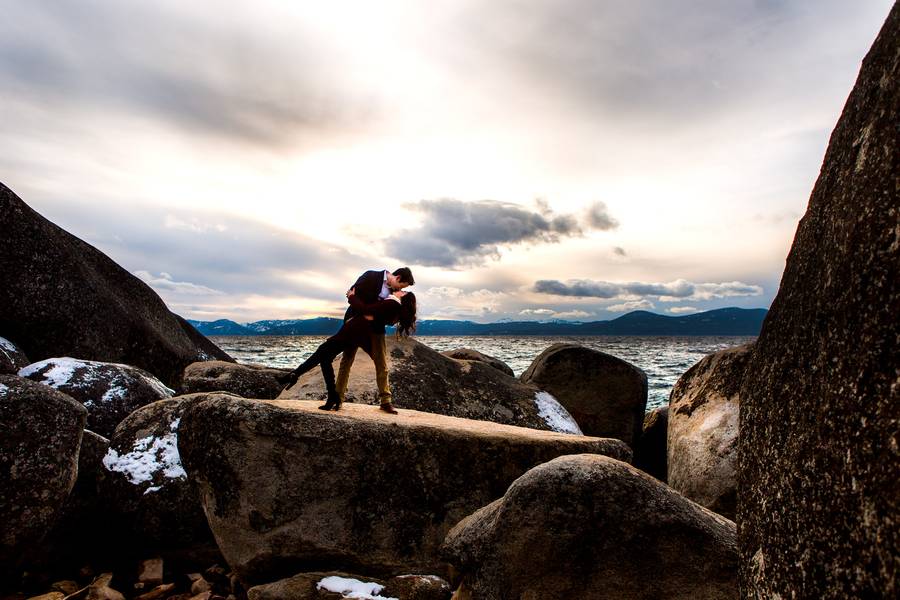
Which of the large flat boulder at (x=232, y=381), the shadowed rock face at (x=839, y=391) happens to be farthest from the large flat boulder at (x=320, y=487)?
the large flat boulder at (x=232, y=381)

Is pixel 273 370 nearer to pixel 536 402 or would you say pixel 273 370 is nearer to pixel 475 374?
pixel 475 374

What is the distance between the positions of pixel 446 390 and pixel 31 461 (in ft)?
20.5

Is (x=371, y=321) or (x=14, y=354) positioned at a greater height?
(x=371, y=321)

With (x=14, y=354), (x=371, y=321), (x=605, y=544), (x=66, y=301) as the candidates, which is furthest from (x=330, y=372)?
(x=66, y=301)

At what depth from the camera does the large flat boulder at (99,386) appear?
848 cm

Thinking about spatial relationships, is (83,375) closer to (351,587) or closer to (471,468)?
(351,587)

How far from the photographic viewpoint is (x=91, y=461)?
24.0 ft

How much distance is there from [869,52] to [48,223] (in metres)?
13.6

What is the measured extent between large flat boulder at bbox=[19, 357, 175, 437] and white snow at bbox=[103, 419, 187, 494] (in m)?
1.44

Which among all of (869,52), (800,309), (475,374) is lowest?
(475,374)

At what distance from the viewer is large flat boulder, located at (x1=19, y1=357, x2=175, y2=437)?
848 cm

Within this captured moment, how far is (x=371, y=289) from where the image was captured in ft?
24.6

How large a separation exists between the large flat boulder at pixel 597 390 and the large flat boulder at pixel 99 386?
8.97 metres

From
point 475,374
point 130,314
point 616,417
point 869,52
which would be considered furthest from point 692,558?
point 130,314
